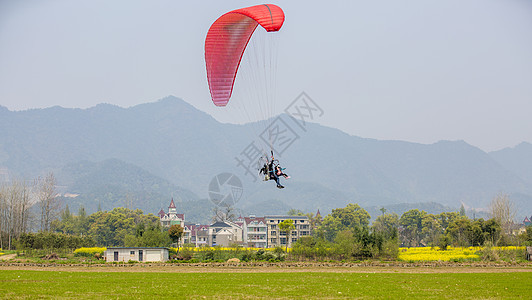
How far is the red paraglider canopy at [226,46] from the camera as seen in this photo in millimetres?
24906

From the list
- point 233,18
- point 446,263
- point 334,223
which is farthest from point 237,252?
point 334,223

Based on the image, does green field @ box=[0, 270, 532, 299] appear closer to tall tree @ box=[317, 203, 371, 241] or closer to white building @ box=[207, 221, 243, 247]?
tall tree @ box=[317, 203, 371, 241]

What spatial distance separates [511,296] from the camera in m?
17.1

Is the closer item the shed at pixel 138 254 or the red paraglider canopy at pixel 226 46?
the red paraglider canopy at pixel 226 46

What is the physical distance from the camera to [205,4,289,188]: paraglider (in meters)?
24.0

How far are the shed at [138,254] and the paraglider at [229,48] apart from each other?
745 inches

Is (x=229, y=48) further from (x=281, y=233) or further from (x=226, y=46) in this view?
(x=281, y=233)

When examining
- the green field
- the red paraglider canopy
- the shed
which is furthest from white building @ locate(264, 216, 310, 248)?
the green field

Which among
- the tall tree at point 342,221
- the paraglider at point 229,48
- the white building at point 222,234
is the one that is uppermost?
the paraglider at point 229,48

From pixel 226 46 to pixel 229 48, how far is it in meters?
0.20

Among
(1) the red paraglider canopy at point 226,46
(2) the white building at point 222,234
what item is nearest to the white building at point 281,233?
(2) the white building at point 222,234

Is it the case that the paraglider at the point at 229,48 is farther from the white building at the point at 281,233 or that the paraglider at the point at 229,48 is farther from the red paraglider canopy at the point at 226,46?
the white building at the point at 281,233

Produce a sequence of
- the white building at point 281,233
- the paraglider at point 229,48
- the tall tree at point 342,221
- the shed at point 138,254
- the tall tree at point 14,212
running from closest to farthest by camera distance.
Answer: the paraglider at point 229,48
the shed at point 138,254
the tall tree at point 14,212
the tall tree at point 342,221
the white building at point 281,233

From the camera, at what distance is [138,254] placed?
44000 mm
